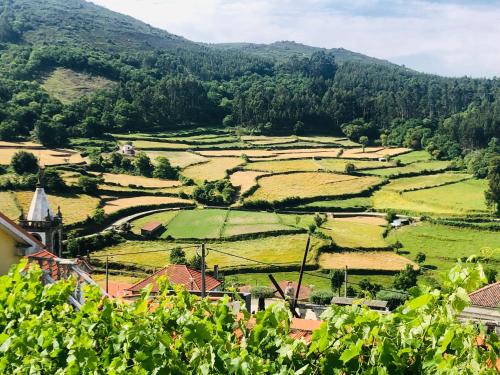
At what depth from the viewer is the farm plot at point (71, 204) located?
5766cm

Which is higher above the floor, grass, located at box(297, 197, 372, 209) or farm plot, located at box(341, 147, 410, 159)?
farm plot, located at box(341, 147, 410, 159)

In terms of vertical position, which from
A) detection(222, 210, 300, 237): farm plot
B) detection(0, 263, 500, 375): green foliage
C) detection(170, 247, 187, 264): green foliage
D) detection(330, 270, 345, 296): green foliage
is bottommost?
detection(330, 270, 345, 296): green foliage

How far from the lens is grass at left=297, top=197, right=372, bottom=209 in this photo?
69.6m

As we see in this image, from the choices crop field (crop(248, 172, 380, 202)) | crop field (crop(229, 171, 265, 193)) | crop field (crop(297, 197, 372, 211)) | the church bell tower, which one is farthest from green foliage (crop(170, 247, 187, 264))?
the church bell tower

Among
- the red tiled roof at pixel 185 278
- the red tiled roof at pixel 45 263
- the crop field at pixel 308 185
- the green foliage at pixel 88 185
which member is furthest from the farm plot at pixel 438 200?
the red tiled roof at pixel 45 263

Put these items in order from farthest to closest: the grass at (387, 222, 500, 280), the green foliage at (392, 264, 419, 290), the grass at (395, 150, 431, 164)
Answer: the grass at (395, 150, 431, 164)
the grass at (387, 222, 500, 280)
the green foliage at (392, 264, 419, 290)

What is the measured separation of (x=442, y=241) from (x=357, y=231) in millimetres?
8050

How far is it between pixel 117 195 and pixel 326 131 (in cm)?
6934

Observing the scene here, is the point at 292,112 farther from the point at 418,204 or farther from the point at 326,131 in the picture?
the point at 418,204

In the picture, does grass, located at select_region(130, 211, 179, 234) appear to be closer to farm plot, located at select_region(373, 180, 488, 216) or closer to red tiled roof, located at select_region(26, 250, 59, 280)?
farm plot, located at select_region(373, 180, 488, 216)

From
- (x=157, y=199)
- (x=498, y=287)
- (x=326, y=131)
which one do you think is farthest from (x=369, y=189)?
(x=326, y=131)

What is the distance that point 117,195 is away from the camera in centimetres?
6856

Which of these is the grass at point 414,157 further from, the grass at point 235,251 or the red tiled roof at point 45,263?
the red tiled roof at point 45,263

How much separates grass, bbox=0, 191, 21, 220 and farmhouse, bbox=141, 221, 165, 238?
11.2m
